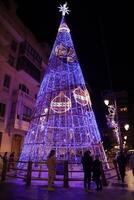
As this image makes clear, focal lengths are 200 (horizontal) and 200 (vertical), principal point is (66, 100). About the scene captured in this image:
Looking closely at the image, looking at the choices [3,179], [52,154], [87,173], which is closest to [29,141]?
[3,179]

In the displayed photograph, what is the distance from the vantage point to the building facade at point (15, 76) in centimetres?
2314

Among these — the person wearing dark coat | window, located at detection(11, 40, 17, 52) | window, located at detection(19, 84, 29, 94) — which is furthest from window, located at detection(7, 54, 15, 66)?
the person wearing dark coat

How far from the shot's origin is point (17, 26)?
2603 cm

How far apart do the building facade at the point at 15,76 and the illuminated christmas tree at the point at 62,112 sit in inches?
397

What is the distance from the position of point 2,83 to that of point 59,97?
39.5 feet

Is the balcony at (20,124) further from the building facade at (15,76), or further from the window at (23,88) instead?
the window at (23,88)

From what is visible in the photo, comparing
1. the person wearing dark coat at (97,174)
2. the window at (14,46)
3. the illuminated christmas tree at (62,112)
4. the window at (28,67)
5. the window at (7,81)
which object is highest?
the window at (14,46)

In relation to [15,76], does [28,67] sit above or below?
above

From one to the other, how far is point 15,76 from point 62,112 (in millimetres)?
14665

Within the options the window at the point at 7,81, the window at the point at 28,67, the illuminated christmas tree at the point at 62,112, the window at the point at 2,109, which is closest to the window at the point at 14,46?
the window at the point at 28,67

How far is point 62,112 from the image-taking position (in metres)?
13.3

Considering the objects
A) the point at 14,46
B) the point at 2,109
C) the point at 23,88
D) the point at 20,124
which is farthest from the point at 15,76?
the point at 20,124

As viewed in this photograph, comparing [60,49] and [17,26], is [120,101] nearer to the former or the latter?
[17,26]

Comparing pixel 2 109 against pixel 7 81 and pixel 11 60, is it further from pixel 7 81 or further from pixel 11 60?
pixel 11 60
